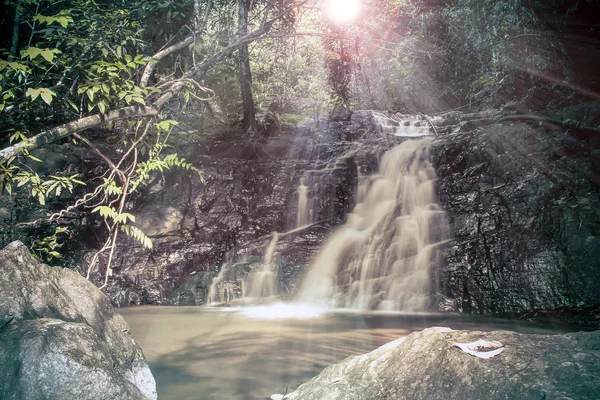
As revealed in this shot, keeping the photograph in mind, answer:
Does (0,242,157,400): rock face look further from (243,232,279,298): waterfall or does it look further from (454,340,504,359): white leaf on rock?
(243,232,279,298): waterfall

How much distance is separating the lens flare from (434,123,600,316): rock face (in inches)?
192

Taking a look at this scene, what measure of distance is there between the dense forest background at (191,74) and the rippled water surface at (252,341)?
1352 mm

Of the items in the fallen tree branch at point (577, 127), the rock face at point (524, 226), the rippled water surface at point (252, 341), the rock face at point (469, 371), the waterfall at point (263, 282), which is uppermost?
the fallen tree branch at point (577, 127)

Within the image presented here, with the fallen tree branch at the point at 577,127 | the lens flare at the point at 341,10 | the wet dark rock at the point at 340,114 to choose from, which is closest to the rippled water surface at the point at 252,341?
the fallen tree branch at the point at 577,127

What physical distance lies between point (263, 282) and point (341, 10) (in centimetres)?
718

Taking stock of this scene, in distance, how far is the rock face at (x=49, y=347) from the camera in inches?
80.6

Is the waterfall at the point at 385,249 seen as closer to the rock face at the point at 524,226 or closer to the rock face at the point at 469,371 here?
the rock face at the point at 524,226

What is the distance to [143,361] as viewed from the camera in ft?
10.7

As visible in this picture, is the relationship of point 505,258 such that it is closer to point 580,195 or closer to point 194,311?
point 580,195

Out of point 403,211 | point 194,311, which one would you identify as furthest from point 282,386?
point 403,211

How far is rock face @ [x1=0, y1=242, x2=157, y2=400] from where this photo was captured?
205 centimetres

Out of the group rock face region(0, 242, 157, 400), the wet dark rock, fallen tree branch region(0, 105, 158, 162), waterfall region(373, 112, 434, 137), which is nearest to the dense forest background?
fallen tree branch region(0, 105, 158, 162)

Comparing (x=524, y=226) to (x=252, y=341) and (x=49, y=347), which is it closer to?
(x=252, y=341)

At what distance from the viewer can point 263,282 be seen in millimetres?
8070
